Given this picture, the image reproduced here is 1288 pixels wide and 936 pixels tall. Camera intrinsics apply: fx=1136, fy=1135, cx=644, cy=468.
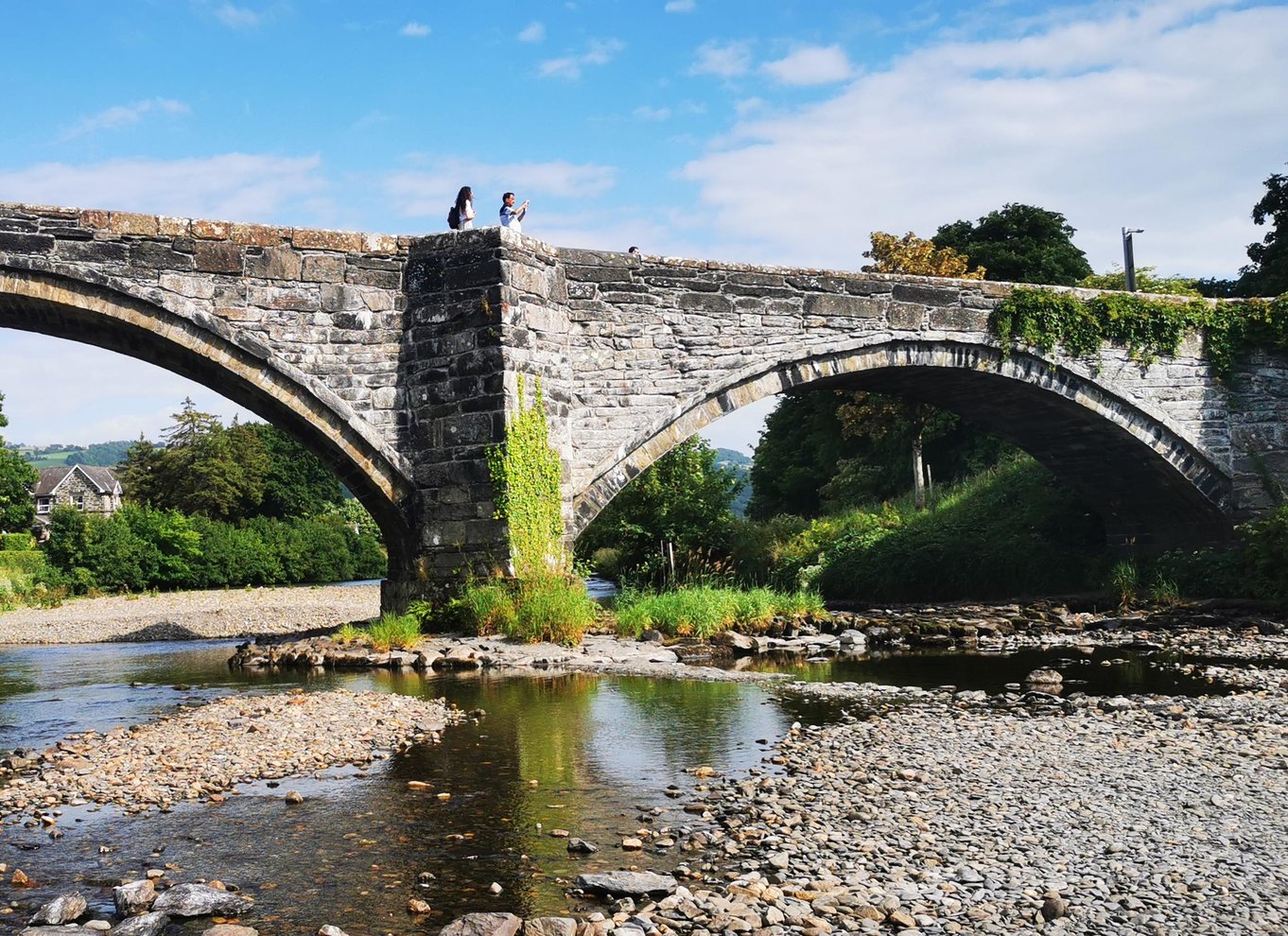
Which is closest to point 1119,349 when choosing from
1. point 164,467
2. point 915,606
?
point 915,606

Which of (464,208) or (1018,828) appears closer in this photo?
(1018,828)

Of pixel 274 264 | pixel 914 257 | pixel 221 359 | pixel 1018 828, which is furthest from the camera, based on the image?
pixel 914 257

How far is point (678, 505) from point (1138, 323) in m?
8.87

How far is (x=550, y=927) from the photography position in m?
3.53

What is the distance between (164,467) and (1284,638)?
35867mm

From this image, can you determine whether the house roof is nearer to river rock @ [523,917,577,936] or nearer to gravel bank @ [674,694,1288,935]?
gravel bank @ [674,694,1288,935]

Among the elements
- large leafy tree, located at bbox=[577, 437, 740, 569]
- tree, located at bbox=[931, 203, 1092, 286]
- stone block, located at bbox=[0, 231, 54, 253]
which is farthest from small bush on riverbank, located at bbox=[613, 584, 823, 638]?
tree, located at bbox=[931, 203, 1092, 286]

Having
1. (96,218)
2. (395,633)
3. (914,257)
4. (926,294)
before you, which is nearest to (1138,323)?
(926,294)

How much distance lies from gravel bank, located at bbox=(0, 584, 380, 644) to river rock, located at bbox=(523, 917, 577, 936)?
12009 millimetres

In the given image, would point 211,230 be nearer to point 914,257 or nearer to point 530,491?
point 530,491

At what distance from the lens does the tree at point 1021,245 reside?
1093 inches

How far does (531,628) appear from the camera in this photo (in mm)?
11336

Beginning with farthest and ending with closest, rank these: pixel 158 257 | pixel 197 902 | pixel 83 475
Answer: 1. pixel 83 475
2. pixel 158 257
3. pixel 197 902

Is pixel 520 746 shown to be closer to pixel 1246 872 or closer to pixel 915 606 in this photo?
pixel 1246 872
